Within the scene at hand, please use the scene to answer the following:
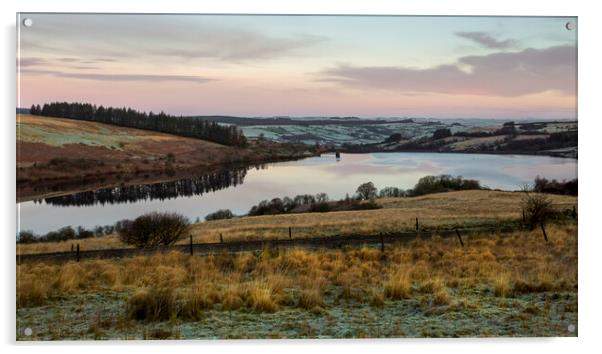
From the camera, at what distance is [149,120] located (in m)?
4.88

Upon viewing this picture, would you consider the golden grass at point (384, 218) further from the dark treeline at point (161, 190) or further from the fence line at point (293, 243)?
the dark treeline at point (161, 190)

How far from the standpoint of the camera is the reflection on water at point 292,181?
4.77m

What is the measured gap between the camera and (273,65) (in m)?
4.88

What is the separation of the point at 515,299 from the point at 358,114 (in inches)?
84.1

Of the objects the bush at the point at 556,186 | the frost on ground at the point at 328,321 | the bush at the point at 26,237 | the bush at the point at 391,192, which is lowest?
the frost on ground at the point at 328,321

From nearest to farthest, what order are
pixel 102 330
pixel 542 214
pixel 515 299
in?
pixel 102 330, pixel 515 299, pixel 542 214

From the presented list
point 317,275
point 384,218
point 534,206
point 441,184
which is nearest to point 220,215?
point 317,275

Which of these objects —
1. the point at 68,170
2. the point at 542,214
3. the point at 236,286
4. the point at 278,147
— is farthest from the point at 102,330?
the point at 542,214

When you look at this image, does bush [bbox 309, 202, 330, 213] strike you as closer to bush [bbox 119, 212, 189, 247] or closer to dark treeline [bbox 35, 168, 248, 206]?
dark treeline [bbox 35, 168, 248, 206]

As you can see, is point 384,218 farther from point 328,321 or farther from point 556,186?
point 556,186

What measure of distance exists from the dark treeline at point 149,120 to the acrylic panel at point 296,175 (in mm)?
18

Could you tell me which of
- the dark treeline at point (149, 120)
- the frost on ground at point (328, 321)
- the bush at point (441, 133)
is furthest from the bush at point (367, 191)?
the dark treeline at point (149, 120)
